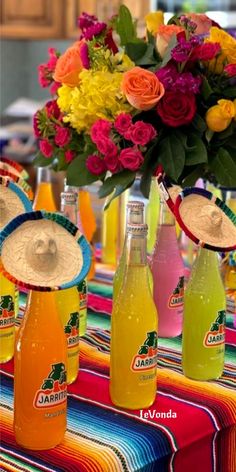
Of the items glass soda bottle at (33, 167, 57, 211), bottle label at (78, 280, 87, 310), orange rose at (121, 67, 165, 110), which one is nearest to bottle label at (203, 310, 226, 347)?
bottle label at (78, 280, 87, 310)

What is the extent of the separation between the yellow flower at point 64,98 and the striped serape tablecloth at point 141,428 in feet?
1.41

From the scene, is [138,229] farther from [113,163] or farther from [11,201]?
[113,163]

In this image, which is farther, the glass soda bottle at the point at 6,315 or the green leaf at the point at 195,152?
the green leaf at the point at 195,152

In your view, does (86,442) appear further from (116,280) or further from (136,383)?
(116,280)

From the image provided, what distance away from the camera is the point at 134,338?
3.46ft

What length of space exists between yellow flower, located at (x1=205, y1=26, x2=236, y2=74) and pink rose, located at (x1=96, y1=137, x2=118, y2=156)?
0.69 ft

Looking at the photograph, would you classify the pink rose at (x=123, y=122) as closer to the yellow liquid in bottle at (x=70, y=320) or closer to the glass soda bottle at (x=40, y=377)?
the yellow liquid in bottle at (x=70, y=320)

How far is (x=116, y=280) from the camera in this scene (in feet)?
3.92

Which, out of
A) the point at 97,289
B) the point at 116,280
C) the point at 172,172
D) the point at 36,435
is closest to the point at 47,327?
the point at 36,435

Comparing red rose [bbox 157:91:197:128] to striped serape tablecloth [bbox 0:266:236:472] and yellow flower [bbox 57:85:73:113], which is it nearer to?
yellow flower [bbox 57:85:73:113]

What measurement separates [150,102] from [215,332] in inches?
15.0

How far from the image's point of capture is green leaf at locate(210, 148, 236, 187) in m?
1.34

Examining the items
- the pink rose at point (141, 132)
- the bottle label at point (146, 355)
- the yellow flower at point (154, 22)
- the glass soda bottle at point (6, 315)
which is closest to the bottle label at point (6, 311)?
the glass soda bottle at point (6, 315)

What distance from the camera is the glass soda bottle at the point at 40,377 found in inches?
37.2
